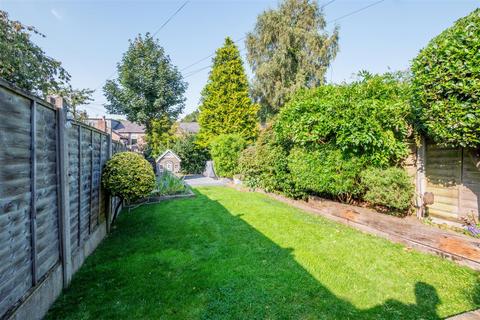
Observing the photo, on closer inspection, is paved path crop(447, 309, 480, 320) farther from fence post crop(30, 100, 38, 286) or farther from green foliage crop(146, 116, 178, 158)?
green foliage crop(146, 116, 178, 158)

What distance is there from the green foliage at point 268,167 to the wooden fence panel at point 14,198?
23.2 feet

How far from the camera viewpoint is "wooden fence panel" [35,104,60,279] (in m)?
2.38

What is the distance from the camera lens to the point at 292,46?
17.9 m

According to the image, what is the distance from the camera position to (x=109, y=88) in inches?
783

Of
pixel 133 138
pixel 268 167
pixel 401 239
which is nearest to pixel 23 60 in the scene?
pixel 268 167

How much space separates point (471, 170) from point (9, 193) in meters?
6.75

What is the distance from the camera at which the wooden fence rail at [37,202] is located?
1.86 metres

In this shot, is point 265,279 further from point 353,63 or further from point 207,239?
point 353,63

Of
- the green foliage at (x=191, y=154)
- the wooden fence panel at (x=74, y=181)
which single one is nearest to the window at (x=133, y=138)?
the green foliage at (x=191, y=154)

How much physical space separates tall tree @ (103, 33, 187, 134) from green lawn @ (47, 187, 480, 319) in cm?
1645

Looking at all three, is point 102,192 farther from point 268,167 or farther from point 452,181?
point 452,181

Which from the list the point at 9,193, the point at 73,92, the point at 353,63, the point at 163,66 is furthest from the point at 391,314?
the point at 163,66

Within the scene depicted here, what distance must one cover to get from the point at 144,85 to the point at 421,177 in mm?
19489

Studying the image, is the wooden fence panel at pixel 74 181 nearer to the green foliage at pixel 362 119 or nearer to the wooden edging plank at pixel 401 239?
the green foliage at pixel 362 119
